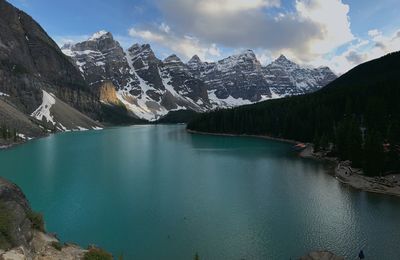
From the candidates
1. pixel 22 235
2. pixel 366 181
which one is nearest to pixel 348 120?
pixel 366 181

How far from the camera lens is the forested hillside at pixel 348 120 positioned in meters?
71.1

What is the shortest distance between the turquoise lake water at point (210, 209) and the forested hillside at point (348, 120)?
8856 mm

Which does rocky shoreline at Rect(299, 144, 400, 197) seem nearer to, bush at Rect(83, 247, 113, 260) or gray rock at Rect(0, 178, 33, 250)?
bush at Rect(83, 247, 113, 260)

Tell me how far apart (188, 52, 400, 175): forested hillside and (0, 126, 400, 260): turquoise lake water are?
8.86 meters

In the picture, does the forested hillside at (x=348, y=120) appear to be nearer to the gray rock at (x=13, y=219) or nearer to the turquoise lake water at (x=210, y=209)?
the turquoise lake water at (x=210, y=209)

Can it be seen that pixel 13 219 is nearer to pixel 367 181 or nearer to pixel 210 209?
pixel 210 209

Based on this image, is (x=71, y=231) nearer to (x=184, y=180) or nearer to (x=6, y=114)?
(x=184, y=180)

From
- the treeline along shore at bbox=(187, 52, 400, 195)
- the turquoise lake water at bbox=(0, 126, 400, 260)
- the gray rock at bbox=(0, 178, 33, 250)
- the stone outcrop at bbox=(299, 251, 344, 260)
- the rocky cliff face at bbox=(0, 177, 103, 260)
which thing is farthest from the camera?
the treeline along shore at bbox=(187, 52, 400, 195)

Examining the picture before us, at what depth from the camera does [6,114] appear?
159 m

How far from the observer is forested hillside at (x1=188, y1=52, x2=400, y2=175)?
71125 mm

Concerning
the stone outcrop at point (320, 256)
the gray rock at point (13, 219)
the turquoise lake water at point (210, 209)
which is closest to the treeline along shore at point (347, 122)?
the turquoise lake water at point (210, 209)

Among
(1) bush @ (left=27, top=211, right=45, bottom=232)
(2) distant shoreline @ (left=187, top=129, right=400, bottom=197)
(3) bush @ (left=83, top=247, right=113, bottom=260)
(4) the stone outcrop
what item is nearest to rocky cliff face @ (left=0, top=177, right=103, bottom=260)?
(1) bush @ (left=27, top=211, right=45, bottom=232)

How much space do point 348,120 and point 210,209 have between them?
236ft

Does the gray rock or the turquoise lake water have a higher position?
the gray rock
